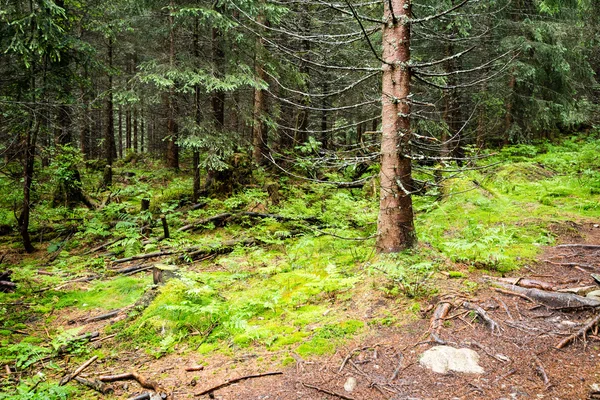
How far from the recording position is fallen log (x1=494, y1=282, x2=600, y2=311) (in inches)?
146

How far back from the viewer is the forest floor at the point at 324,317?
3098mm

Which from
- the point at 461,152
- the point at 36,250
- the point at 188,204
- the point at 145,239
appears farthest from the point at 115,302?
the point at 461,152

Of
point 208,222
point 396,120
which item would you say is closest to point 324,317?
point 396,120

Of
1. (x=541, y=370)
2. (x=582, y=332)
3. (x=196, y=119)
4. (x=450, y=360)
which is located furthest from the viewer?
(x=196, y=119)

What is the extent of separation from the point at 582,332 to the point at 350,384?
2.27 metres

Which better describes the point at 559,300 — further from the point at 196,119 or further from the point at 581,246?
the point at 196,119

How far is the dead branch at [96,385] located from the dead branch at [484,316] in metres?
3.91

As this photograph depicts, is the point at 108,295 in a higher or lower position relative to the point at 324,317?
lower

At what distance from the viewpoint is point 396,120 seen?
15.6 feet

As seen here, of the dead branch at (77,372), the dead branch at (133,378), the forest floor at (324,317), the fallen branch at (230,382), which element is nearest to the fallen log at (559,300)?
the forest floor at (324,317)

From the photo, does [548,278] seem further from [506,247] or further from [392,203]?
[392,203]

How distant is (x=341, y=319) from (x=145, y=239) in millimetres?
7119

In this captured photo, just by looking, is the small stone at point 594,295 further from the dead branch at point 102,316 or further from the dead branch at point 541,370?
the dead branch at point 102,316

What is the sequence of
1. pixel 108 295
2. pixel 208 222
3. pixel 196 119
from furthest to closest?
pixel 196 119 < pixel 208 222 < pixel 108 295
